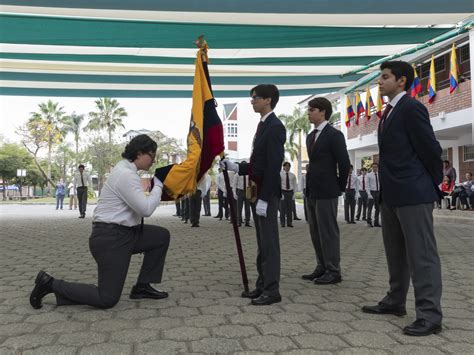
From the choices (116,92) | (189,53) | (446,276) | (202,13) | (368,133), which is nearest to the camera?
(446,276)

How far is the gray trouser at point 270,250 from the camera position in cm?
374

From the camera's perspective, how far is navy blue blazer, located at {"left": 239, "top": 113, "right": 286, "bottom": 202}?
3.77m

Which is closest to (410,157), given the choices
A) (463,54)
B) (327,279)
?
(327,279)

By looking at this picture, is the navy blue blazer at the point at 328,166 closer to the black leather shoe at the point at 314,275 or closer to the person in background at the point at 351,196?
the black leather shoe at the point at 314,275

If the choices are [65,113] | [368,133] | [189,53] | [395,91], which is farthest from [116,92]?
[65,113]

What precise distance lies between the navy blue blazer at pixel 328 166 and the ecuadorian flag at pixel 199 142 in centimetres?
115

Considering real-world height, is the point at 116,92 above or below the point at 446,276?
above

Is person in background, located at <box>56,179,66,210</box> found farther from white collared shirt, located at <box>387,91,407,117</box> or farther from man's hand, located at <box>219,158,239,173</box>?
white collared shirt, located at <box>387,91,407,117</box>

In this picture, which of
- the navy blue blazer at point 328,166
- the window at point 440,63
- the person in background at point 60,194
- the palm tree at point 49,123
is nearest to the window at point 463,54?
the window at point 440,63

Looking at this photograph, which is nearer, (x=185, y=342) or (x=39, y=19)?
(x=185, y=342)

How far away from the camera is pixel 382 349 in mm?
2678

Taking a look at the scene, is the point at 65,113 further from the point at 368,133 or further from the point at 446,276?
the point at 446,276

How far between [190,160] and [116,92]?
38.4 ft

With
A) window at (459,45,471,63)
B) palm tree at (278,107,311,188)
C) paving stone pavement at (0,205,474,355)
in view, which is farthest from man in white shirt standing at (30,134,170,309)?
palm tree at (278,107,311,188)
